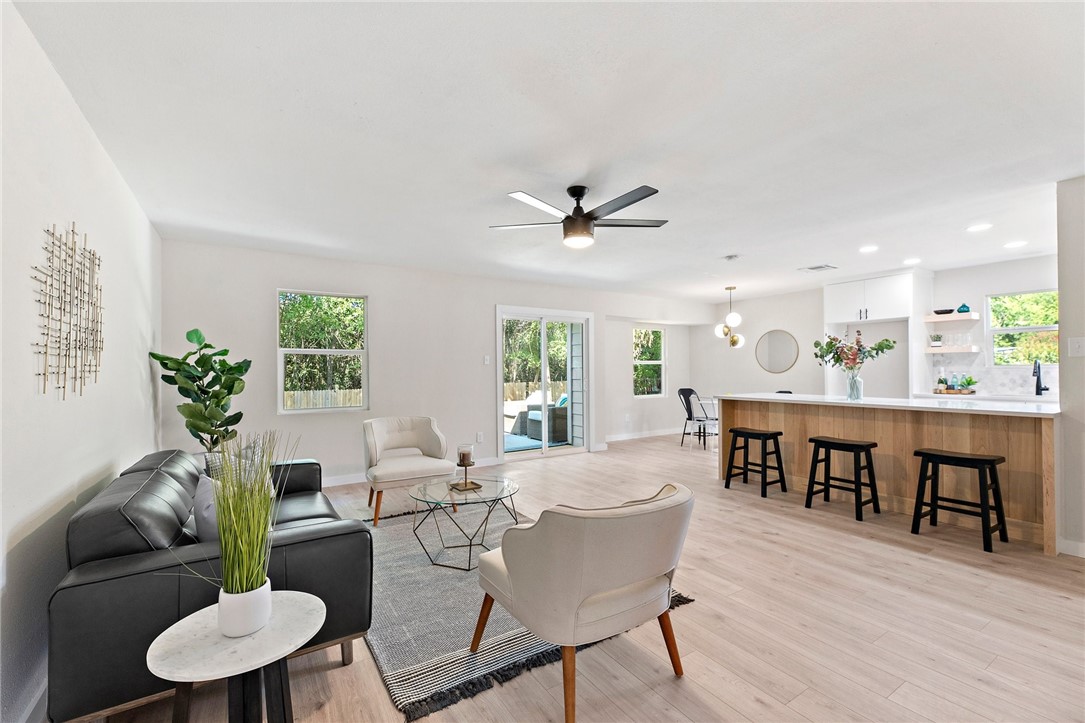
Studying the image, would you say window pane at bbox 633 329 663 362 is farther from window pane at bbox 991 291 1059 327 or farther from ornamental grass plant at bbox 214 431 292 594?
ornamental grass plant at bbox 214 431 292 594

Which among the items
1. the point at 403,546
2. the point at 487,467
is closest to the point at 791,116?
the point at 403,546

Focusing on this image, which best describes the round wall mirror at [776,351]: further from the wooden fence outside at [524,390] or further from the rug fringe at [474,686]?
the rug fringe at [474,686]

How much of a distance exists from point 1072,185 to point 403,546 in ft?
17.1

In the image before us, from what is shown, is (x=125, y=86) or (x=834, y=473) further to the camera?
(x=834, y=473)

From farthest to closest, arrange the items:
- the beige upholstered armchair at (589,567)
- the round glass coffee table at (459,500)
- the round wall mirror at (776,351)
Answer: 1. the round wall mirror at (776,351)
2. the round glass coffee table at (459,500)
3. the beige upholstered armchair at (589,567)

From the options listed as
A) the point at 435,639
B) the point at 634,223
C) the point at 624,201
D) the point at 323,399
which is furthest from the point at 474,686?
the point at 323,399

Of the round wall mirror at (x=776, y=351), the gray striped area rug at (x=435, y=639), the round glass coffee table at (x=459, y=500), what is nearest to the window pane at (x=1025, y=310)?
the round wall mirror at (x=776, y=351)

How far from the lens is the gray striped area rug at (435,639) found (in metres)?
1.93

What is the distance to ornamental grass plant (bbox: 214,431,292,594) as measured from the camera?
1.37 metres

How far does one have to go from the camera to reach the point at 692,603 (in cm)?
262

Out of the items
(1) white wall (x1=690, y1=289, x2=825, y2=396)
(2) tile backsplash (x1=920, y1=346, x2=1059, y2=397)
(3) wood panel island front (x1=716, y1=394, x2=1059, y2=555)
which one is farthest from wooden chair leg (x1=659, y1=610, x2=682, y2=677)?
(1) white wall (x1=690, y1=289, x2=825, y2=396)

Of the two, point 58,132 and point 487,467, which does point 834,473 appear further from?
point 58,132

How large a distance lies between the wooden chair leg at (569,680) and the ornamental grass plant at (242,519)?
102cm

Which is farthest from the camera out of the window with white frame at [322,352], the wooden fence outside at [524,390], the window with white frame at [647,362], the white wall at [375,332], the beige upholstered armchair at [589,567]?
the window with white frame at [647,362]
